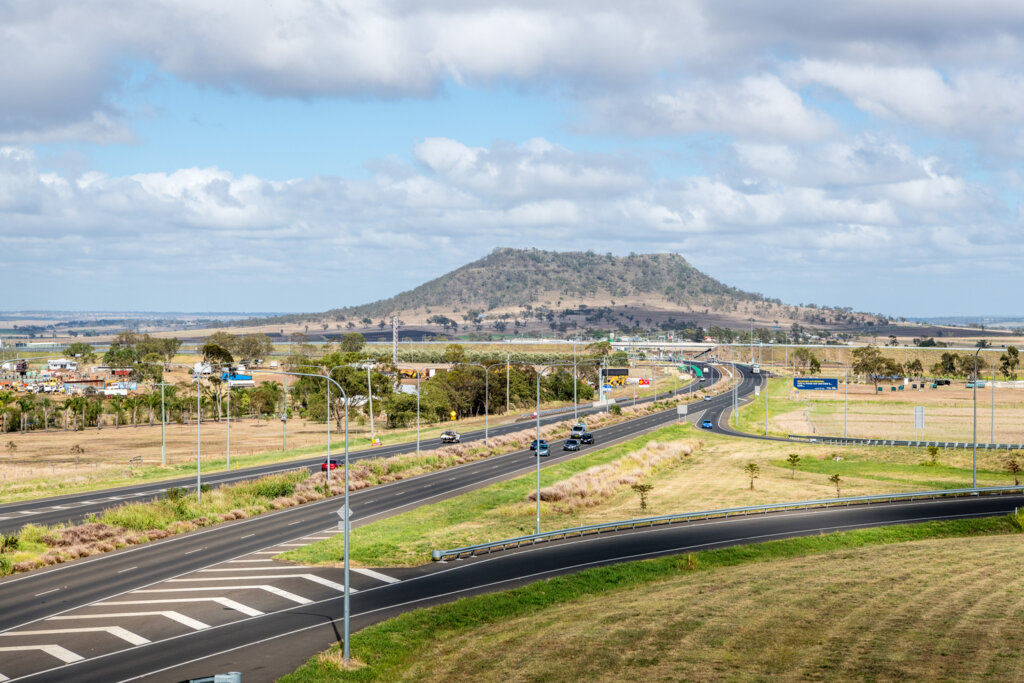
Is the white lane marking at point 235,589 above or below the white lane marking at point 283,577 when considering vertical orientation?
above

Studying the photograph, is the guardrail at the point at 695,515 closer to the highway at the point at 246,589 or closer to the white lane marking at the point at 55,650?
the highway at the point at 246,589

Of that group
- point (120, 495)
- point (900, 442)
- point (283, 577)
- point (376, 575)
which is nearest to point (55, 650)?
point (283, 577)

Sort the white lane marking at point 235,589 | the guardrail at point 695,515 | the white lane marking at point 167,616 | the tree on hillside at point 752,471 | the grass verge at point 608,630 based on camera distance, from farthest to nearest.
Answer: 1. the tree on hillside at point 752,471
2. the guardrail at point 695,515
3. the white lane marking at point 235,589
4. the white lane marking at point 167,616
5. the grass verge at point 608,630

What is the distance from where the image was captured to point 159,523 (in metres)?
53.1

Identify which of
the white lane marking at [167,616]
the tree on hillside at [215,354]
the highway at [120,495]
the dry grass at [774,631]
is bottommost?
the highway at [120,495]

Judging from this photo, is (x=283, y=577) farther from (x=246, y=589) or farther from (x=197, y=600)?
(x=197, y=600)

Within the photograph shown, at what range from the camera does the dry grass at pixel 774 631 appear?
92.8 feet

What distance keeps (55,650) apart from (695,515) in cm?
3770

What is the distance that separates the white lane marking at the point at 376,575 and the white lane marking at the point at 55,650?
45.9 feet

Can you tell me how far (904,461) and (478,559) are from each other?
54.6m

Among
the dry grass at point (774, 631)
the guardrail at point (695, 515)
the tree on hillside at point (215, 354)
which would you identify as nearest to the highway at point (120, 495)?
the guardrail at point (695, 515)

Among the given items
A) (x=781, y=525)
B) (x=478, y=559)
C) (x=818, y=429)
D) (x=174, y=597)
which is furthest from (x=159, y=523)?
(x=818, y=429)

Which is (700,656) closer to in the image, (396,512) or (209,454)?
(396,512)

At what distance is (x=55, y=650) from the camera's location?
30.5 metres
